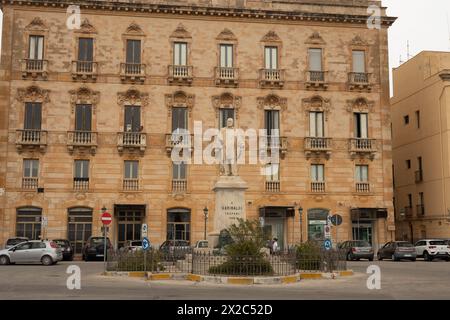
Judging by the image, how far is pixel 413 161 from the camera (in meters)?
53.4

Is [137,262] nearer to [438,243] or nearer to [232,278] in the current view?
[232,278]

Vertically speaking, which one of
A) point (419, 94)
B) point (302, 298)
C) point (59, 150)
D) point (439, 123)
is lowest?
point (302, 298)

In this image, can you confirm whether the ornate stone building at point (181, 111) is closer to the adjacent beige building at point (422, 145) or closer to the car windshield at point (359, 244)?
the car windshield at point (359, 244)

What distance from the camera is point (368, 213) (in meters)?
45.0

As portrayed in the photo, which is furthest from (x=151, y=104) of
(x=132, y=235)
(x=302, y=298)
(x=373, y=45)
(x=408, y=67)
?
(x=302, y=298)

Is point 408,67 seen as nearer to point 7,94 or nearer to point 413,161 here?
point 413,161

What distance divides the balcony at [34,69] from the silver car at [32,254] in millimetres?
14970

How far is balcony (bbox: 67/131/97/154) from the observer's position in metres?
42.2

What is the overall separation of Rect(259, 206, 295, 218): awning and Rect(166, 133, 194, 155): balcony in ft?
22.9

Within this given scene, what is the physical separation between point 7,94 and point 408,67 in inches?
1380

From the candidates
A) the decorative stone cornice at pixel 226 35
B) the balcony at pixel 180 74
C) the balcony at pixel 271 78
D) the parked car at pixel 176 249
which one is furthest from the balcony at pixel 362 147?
the parked car at pixel 176 249

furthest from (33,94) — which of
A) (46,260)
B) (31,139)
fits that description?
(46,260)

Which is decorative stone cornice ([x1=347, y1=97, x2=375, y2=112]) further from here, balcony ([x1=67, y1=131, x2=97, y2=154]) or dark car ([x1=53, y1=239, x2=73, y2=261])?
dark car ([x1=53, y1=239, x2=73, y2=261])

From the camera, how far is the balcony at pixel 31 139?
4159 cm
